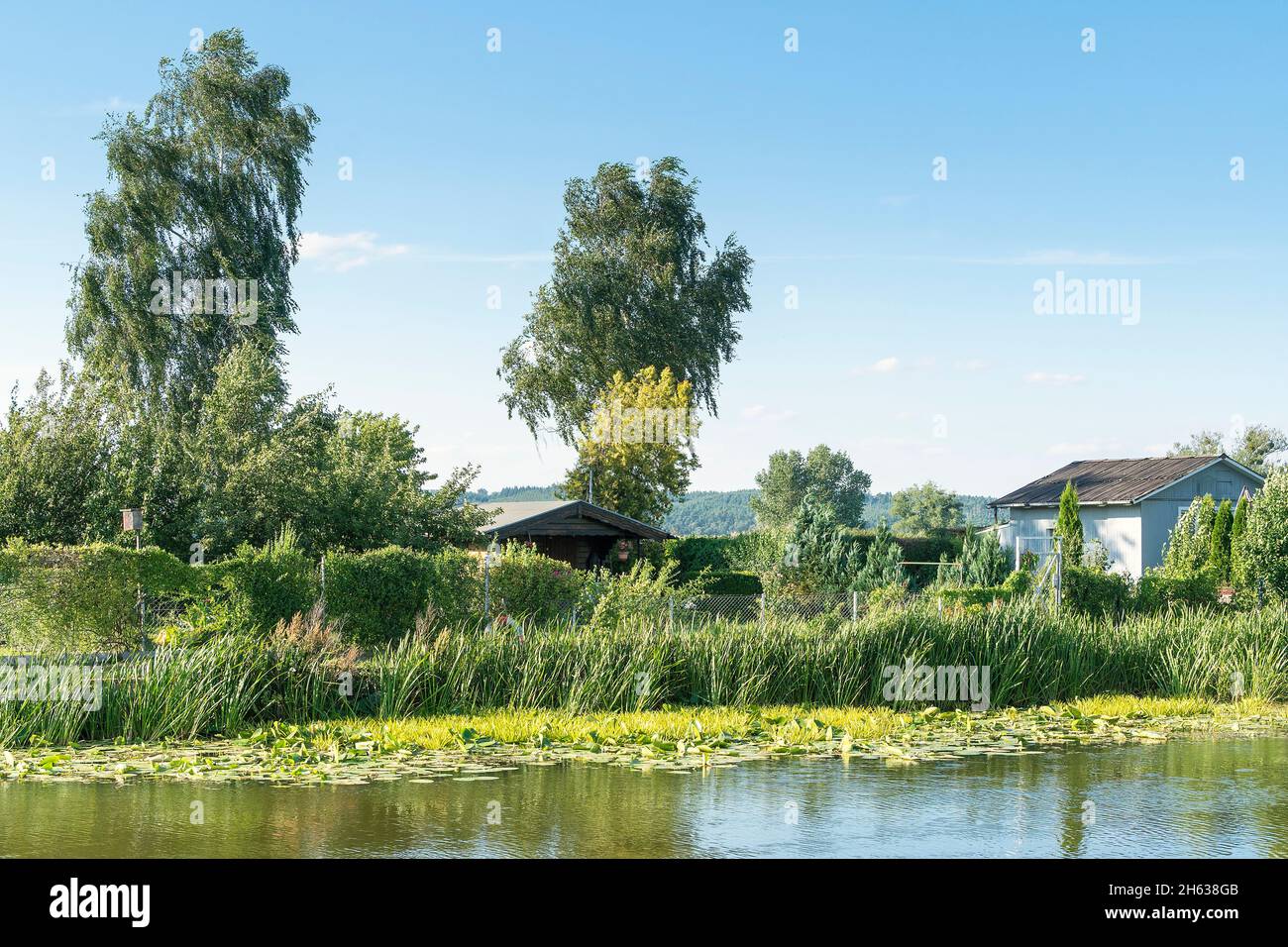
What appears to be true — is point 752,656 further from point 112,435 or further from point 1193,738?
point 112,435

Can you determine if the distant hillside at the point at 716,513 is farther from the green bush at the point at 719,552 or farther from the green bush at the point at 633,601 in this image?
the green bush at the point at 633,601

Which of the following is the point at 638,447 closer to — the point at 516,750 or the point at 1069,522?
the point at 1069,522

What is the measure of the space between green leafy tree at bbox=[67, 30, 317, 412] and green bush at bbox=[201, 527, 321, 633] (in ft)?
68.1

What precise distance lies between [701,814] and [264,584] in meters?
9.78

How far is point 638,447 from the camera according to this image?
153 ft

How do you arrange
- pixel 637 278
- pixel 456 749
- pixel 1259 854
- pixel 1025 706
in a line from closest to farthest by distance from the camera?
pixel 1259 854 < pixel 456 749 < pixel 1025 706 < pixel 637 278

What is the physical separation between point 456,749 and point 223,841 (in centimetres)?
401

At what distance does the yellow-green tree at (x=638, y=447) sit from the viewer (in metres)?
46.6

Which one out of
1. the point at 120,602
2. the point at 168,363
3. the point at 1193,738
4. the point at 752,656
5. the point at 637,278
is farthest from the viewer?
the point at 637,278

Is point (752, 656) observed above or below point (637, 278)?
below

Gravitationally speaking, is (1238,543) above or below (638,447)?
below

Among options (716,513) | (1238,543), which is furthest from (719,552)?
(716,513)
